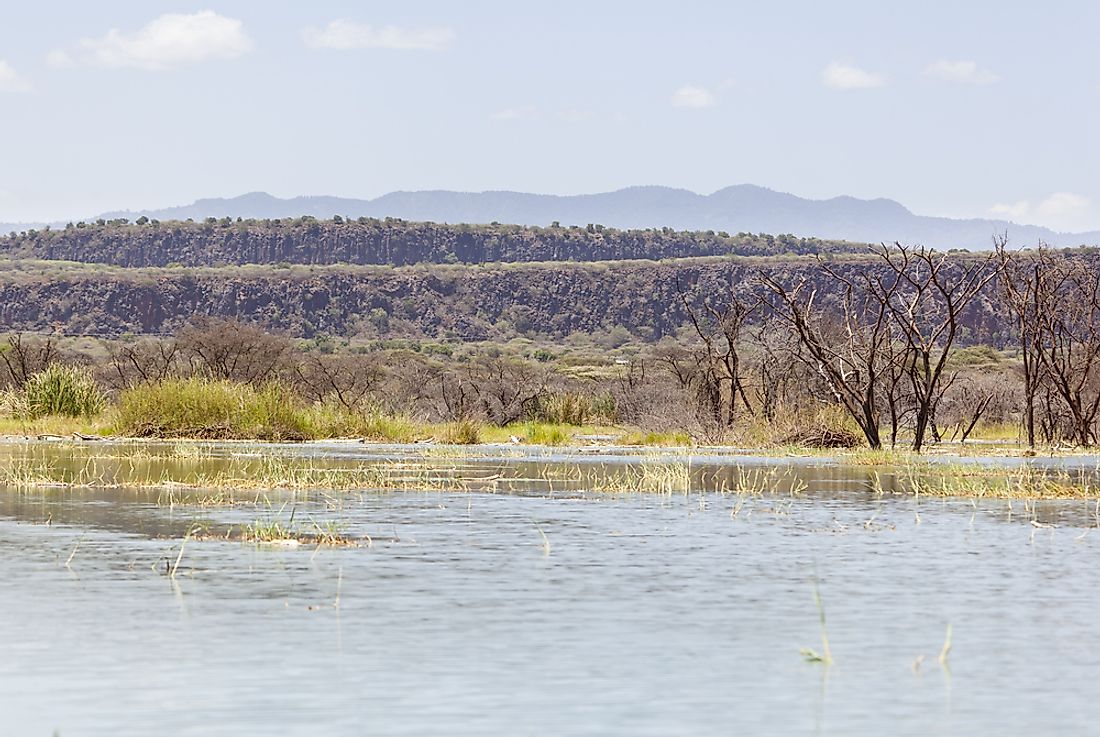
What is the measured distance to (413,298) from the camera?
109562mm

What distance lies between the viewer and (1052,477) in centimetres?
2666

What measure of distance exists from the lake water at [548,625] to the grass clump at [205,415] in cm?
1764

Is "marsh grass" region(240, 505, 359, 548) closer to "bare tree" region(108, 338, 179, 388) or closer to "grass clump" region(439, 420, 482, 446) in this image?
"grass clump" region(439, 420, 482, 446)

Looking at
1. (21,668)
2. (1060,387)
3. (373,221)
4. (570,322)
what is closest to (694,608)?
(21,668)

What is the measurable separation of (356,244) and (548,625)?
120 m

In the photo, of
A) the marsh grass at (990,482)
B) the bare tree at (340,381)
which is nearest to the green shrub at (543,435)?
the bare tree at (340,381)

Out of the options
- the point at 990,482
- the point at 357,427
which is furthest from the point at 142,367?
the point at 990,482

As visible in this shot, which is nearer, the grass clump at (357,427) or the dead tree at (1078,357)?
the dead tree at (1078,357)

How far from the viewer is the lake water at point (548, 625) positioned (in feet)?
29.5

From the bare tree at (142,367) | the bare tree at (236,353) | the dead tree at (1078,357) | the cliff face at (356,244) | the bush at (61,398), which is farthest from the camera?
the cliff face at (356,244)

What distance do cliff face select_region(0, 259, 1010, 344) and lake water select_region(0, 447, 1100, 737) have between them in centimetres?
8499

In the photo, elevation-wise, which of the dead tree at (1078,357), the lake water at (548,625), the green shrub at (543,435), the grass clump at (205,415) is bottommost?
the green shrub at (543,435)

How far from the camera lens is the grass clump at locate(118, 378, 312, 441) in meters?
37.5

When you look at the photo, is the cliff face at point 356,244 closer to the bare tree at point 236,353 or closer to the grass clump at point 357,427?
the bare tree at point 236,353
